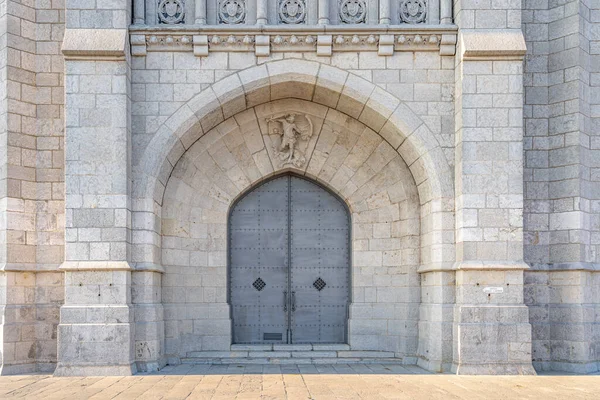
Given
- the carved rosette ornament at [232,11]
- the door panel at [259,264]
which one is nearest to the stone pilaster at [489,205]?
the door panel at [259,264]

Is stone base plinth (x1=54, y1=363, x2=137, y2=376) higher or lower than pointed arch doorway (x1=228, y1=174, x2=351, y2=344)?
lower

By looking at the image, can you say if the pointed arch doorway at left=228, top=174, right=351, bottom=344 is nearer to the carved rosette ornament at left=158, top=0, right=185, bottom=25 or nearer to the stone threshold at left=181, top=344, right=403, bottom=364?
the stone threshold at left=181, top=344, right=403, bottom=364

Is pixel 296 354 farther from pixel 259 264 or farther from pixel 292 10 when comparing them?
pixel 292 10

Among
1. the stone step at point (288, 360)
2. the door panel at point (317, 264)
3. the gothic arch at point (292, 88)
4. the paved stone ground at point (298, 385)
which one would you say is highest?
the gothic arch at point (292, 88)

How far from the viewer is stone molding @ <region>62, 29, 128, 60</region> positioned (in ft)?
33.5

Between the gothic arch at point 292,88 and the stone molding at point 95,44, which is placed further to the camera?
the gothic arch at point 292,88

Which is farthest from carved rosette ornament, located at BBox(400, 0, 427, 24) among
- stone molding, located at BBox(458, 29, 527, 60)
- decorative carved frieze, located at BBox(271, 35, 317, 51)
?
decorative carved frieze, located at BBox(271, 35, 317, 51)

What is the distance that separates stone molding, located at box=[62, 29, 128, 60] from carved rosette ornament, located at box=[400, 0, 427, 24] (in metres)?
4.45

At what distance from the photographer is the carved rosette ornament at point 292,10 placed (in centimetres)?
1076

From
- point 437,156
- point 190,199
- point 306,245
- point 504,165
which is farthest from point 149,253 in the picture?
point 504,165

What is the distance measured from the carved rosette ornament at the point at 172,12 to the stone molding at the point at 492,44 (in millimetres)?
4479

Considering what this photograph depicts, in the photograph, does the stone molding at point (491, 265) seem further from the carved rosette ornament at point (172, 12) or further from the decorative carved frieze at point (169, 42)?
the carved rosette ornament at point (172, 12)

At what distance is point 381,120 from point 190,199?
11.7 feet

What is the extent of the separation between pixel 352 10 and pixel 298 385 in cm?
593
